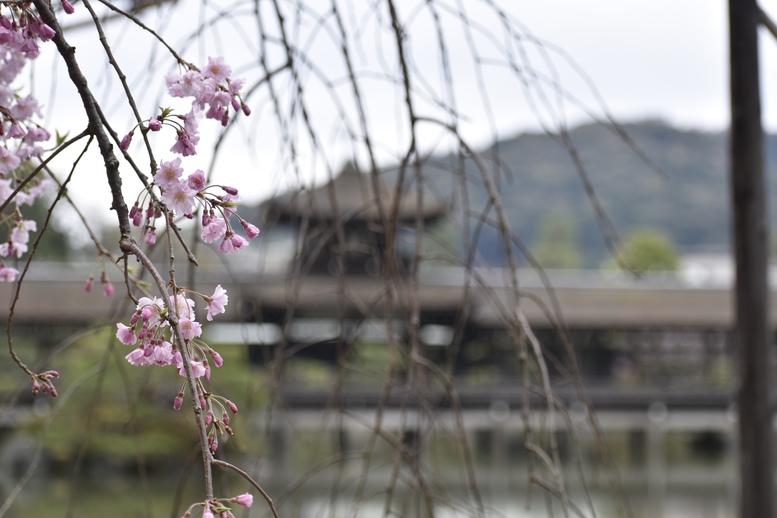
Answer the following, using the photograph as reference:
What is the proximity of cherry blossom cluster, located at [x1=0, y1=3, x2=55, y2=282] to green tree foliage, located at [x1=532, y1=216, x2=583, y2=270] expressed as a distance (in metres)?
28.2

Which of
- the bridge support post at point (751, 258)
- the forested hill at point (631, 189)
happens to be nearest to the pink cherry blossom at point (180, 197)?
the bridge support post at point (751, 258)

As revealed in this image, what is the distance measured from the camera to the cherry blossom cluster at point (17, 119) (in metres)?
0.36

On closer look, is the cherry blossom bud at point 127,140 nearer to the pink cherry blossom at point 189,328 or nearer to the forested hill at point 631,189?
the pink cherry blossom at point 189,328

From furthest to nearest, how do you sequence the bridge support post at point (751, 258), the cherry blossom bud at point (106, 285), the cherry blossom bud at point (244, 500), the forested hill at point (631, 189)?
the forested hill at point (631, 189)
the bridge support post at point (751, 258)
the cherry blossom bud at point (106, 285)
the cherry blossom bud at point (244, 500)

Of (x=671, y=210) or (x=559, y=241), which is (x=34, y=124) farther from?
(x=671, y=210)

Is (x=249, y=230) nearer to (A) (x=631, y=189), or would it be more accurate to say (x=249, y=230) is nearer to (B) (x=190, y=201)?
(B) (x=190, y=201)

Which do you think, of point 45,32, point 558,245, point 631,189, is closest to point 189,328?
point 45,32

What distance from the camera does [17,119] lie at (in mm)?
436

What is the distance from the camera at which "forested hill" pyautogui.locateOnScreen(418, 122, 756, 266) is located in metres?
34.9

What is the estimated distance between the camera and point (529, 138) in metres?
41.5

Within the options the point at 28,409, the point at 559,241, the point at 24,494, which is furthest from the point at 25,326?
the point at 559,241

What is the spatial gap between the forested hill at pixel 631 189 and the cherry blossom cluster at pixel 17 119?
→ 104 feet

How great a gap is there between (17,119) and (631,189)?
1470 inches

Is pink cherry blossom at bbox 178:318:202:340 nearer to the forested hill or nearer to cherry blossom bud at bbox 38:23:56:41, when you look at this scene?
cherry blossom bud at bbox 38:23:56:41
